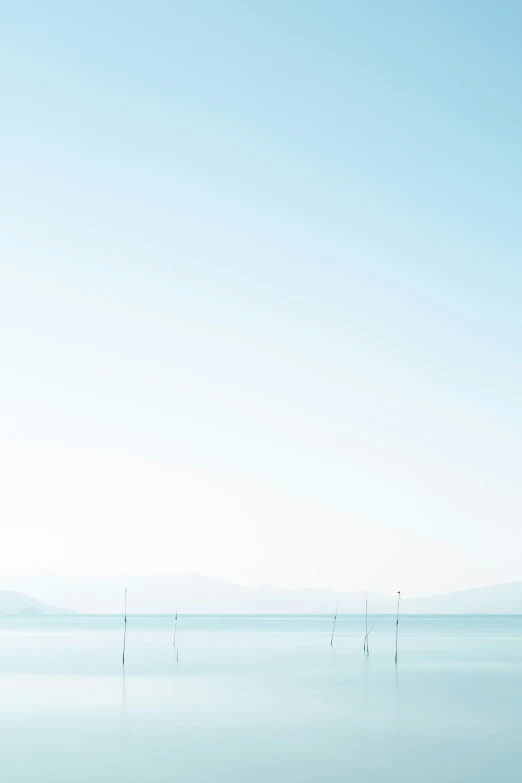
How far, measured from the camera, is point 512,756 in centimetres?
2758

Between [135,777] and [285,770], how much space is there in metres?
4.06

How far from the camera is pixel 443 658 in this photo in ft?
240

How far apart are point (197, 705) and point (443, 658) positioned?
3843 cm

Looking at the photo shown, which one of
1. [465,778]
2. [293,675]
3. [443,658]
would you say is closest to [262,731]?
[465,778]

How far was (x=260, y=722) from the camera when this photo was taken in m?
34.6

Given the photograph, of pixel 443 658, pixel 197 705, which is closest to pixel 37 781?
pixel 197 705

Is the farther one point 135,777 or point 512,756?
point 512,756

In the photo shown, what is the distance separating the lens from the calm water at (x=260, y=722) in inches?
992

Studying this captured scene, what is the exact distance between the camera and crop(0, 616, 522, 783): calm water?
82.6 ft

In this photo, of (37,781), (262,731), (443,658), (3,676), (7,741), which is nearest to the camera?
(37,781)

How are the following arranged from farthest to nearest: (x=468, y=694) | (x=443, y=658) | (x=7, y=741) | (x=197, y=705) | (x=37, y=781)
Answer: (x=443, y=658), (x=468, y=694), (x=197, y=705), (x=7, y=741), (x=37, y=781)

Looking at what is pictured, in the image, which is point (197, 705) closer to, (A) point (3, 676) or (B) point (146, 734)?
(B) point (146, 734)

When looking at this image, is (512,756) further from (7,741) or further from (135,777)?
(7,741)

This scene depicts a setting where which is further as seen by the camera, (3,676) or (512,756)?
(3,676)
